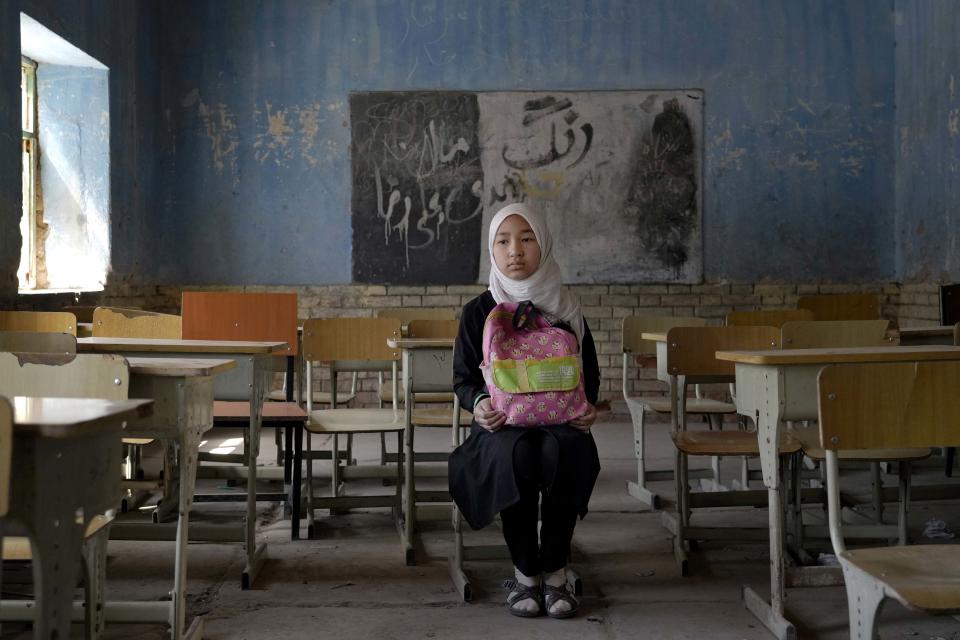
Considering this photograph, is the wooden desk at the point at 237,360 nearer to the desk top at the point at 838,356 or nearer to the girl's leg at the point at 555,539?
the girl's leg at the point at 555,539

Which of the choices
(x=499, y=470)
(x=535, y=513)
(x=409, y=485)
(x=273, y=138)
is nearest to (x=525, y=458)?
(x=499, y=470)

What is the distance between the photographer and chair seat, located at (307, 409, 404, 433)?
3742 mm

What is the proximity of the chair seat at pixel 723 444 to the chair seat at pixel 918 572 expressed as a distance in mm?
1156

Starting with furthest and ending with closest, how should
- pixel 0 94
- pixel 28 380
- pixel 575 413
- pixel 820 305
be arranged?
pixel 820 305, pixel 0 94, pixel 575 413, pixel 28 380

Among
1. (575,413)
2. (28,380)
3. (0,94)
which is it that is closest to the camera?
(28,380)

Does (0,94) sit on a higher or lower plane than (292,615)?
higher

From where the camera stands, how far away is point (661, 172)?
7.36 meters

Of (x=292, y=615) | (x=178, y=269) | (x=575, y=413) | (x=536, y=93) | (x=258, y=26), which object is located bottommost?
(x=292, y=615)

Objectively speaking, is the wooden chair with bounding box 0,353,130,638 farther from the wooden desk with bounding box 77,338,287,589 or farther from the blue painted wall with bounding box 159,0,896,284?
the blue painted wall with bounding box 159,0,896,284

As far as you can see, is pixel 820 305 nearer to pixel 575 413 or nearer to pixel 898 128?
pixel 898 128

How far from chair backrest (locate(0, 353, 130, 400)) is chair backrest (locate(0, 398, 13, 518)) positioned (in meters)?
0.69

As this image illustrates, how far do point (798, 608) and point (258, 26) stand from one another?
6146 mm

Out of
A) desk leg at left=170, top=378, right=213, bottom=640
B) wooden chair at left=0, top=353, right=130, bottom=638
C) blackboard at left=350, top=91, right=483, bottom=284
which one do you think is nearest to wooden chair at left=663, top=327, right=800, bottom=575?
desk leg at left=170, top=378, right=213, bottom=640

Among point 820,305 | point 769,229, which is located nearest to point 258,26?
point 769,229
